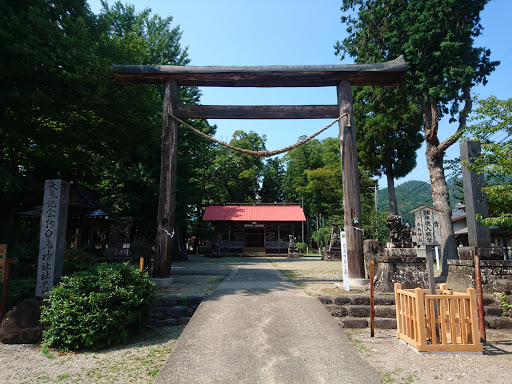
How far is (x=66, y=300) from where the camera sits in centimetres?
444

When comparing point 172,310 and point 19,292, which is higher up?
point 19,292

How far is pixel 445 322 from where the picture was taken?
4176mm

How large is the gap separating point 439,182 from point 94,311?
12589mm

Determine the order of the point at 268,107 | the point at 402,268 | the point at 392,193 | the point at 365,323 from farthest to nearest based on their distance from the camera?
the point at 392,193
the point at 268,107
the point at 402,268
the point at 365,323

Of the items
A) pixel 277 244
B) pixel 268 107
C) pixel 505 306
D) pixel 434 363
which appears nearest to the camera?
pixel 434 363

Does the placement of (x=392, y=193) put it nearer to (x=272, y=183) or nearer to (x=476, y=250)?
(x=476, y=250)

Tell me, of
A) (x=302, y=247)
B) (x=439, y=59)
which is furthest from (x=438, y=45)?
(x=302, y=247)

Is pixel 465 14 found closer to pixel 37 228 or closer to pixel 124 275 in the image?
pixel 124 275

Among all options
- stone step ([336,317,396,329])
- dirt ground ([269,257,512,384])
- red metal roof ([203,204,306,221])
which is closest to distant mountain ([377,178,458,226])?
red metal roof ([203,204,306,221])

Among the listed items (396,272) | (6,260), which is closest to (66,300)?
(6,260)

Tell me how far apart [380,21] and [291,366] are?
15.1 meters

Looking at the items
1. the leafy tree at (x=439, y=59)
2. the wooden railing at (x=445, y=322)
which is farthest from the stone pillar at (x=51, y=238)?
the leafy tree at (x=439, y=59)

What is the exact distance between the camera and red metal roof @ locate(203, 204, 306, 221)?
1088 inches

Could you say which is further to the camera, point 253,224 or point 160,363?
point 253,224
